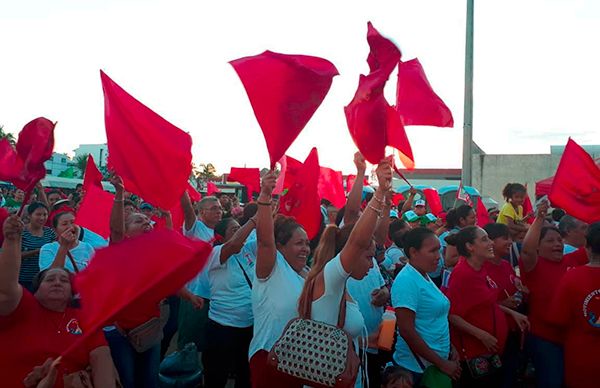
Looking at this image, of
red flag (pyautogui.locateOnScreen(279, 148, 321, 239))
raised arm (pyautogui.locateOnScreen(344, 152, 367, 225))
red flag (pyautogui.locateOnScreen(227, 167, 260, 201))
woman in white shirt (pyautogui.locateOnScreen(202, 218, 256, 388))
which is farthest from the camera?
red flag (pyautogui.locateOnScreen(227, 167, 260, 201))

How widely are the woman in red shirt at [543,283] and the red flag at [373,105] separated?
221 cm

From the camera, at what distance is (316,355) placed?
2.51 metres

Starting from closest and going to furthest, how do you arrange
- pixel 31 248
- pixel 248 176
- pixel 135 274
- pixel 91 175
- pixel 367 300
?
pixel 135 274 → pixel 367 300 → pixel 31 248 → pixel 91 175 → pixel 248 176

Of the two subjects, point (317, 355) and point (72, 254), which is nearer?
point (317, 355)

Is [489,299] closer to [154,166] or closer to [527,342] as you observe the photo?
[527,342]

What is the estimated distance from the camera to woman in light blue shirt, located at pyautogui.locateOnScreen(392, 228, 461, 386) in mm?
3490

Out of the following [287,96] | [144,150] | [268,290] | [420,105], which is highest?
A: [287,96]

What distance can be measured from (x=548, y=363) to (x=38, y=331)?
370cm

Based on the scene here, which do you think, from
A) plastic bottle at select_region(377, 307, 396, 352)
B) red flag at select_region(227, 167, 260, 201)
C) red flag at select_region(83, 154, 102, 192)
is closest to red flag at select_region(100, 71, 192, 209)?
plastic bottle at select_region(377, 307, 396, 352)

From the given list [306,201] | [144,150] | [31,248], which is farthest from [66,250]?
[306,201]

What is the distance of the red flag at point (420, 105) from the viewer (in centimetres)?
362

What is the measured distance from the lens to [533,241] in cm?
440

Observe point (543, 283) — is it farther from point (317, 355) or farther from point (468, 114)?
point (468, 114)

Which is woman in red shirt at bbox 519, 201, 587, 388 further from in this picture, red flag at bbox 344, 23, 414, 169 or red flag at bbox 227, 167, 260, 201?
red flag at bbox 227, 167, 260, 201
